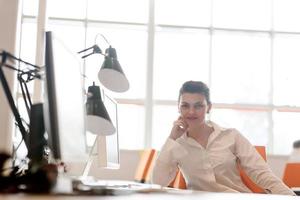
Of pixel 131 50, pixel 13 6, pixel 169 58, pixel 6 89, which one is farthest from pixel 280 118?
pixel 6 89

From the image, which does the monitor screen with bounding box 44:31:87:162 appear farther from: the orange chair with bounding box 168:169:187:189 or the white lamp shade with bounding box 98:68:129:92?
the orange chair with bounding box 168:169:187:189

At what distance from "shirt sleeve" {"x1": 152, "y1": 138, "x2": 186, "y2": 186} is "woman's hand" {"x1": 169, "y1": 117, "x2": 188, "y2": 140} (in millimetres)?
45

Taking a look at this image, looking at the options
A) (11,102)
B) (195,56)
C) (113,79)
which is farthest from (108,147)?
(195,56)

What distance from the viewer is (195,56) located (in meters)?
5.02

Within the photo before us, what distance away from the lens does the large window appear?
4.89 meters

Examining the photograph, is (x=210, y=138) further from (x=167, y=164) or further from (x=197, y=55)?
(x=197, y=55)

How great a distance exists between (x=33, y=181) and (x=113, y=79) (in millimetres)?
985

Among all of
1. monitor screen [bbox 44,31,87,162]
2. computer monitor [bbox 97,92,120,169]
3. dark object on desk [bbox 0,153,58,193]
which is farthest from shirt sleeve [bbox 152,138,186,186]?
dark object on desk [bbox 0,153,58,193]

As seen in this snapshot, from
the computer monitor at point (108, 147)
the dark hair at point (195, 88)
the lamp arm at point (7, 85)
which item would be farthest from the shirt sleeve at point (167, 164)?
the lamp arm at point (7, 85)

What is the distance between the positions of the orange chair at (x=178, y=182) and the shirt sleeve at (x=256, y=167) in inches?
15.0

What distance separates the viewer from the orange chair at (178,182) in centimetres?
281

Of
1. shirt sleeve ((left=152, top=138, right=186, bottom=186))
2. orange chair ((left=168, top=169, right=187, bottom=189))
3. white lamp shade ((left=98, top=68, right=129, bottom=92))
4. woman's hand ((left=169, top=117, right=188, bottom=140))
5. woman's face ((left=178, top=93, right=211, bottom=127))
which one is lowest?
orange chair ((left=168, top=169, right=187, bottom=189))

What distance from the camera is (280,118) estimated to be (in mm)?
5012

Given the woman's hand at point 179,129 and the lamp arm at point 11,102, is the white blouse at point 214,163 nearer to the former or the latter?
the woman's hand at point 179,129
